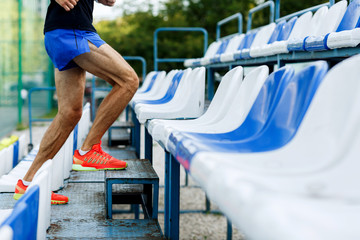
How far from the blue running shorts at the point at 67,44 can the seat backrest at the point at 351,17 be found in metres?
1.59

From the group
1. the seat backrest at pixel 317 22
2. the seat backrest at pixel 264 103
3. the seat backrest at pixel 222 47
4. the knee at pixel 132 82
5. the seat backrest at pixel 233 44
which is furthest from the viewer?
the seat backrest at pixel 222 47

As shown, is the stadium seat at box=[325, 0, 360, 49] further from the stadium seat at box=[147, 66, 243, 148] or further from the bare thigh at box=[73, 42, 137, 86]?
the bare thigh at box=[73, 42, 137, 86]

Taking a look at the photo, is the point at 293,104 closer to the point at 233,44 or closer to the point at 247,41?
the point at 247,41

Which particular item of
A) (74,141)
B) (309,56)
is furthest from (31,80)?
(309,56)

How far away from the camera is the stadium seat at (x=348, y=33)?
2.31 metres

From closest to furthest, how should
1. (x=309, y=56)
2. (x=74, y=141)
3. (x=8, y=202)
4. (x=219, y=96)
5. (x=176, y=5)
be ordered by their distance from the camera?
(x=219, y=96) < (x=8, y=202) < (x=309, y=56) < (x=74, y=141) < (x=176, y=5)

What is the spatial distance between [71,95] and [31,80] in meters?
10.3

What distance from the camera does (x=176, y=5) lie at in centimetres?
2156

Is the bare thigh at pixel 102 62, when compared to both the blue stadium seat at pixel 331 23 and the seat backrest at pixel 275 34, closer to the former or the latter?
the blue stadium seat at pixel 331 23

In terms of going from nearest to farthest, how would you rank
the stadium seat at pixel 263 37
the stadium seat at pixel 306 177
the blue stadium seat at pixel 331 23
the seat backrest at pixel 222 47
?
the stadium seat at pixel 306 177
the blue stadium seat at pixel 331 23
the stadium seat at pixel 263 37
the seat backrest at pixel 222 47

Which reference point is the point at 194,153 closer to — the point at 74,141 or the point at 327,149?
the point at 327,149

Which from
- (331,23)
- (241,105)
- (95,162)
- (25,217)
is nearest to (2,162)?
(95,162)

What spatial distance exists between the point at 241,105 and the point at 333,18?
220 centimetres

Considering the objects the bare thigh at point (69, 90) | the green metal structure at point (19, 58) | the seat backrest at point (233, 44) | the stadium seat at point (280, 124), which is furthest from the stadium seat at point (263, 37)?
the green metal structure at point (19, 58)
